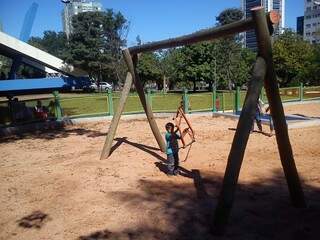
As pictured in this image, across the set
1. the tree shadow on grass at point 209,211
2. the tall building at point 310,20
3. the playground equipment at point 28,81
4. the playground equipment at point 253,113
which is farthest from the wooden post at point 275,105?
the tall building at point 310,20

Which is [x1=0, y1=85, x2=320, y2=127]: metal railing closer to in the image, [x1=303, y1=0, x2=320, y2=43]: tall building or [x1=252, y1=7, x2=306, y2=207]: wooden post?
[x1=252, y1=7, x2=306, y2=207]: wooden post

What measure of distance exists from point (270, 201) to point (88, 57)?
4780 cm

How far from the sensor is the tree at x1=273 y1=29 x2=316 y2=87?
4253 centimetres

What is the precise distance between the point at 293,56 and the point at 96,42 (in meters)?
25.0

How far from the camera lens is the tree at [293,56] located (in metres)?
42.5

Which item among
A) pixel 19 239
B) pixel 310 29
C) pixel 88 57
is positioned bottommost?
pixel 19 239

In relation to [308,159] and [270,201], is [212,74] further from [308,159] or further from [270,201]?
[270,201]

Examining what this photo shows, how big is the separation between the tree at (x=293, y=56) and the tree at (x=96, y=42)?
64.1ft

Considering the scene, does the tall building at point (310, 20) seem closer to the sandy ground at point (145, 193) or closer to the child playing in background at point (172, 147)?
the sandy ground at point (145, 193)

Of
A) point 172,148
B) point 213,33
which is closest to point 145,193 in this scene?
point 172,148

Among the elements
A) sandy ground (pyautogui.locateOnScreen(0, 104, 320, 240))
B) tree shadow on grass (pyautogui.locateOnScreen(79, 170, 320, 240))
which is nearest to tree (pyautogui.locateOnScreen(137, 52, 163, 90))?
sandy ground (pyautogui.locateOnScreen(0, 104, 320, 240))

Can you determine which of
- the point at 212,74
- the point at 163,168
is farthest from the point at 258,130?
the point at 212,74

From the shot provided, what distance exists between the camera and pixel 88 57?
5150 cm

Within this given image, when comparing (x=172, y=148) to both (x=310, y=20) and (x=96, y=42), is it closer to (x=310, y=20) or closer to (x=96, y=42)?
(x=96, y=42)
